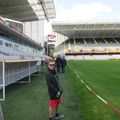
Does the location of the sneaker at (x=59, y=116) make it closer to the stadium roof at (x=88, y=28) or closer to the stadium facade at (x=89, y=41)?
the stadium facade at (x=89, y=41)

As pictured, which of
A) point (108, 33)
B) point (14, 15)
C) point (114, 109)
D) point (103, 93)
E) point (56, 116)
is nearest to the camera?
point (56, 116)

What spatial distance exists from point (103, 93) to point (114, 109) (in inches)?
119

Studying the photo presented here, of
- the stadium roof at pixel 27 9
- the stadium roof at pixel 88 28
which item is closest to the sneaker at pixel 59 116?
the stadium roof at pixel 27 9

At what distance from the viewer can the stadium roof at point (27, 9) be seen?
132 feet

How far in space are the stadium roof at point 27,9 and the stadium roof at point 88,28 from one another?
2008 centimetres

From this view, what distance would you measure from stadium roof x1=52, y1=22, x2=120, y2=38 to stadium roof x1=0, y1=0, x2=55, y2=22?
20078 mm

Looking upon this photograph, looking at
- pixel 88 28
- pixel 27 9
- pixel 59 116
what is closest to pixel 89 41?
pixel 88 28

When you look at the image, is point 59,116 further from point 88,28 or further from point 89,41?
point 89,41

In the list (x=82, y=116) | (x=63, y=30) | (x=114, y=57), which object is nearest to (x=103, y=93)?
(x=82, y=116)

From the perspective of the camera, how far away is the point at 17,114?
22.3ft

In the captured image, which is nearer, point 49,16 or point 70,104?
point 70,104

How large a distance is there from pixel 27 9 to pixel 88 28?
104 feet

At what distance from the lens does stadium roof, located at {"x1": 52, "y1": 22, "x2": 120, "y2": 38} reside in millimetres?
69938

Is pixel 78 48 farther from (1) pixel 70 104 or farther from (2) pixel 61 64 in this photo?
(1) pixel 70 104
